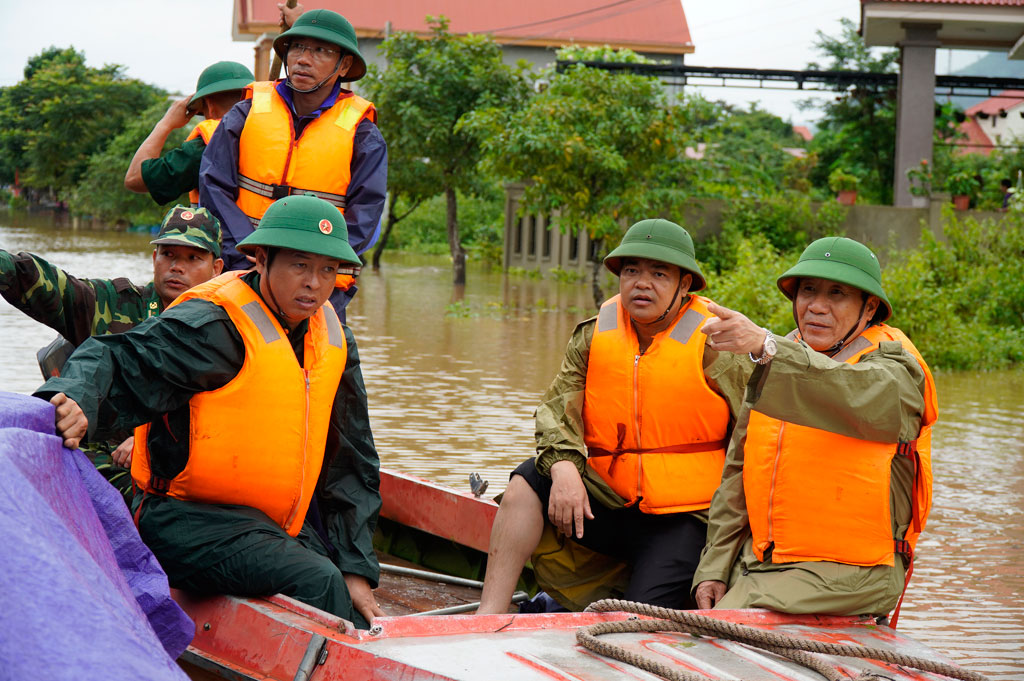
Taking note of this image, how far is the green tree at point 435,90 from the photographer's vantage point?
65.6 feet

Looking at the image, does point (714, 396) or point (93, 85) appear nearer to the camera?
→ point (714, 396)

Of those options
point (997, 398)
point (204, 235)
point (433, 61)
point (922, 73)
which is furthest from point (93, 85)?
point (204, 235)

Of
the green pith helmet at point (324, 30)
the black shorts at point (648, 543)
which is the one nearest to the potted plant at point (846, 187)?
the green pith helmet at point (324, 30)

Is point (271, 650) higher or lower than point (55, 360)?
lower

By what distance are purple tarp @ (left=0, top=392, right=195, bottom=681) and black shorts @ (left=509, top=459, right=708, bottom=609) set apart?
150 cm

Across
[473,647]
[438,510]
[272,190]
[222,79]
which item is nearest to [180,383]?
[473,647]

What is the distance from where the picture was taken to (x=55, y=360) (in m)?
4.86

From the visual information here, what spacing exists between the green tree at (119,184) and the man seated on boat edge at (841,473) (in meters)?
35.4

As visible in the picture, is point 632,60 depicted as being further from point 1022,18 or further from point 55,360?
point 55,360

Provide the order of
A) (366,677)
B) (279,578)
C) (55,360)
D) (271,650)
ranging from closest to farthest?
(366,677), (271,650), (279,578), (55,360)

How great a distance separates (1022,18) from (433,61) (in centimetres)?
974

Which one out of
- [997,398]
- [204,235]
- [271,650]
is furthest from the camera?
[997,398]

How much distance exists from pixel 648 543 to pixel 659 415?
18.1 inches

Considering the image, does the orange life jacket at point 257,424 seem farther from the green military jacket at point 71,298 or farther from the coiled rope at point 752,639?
the coiled rope at point 752,639
